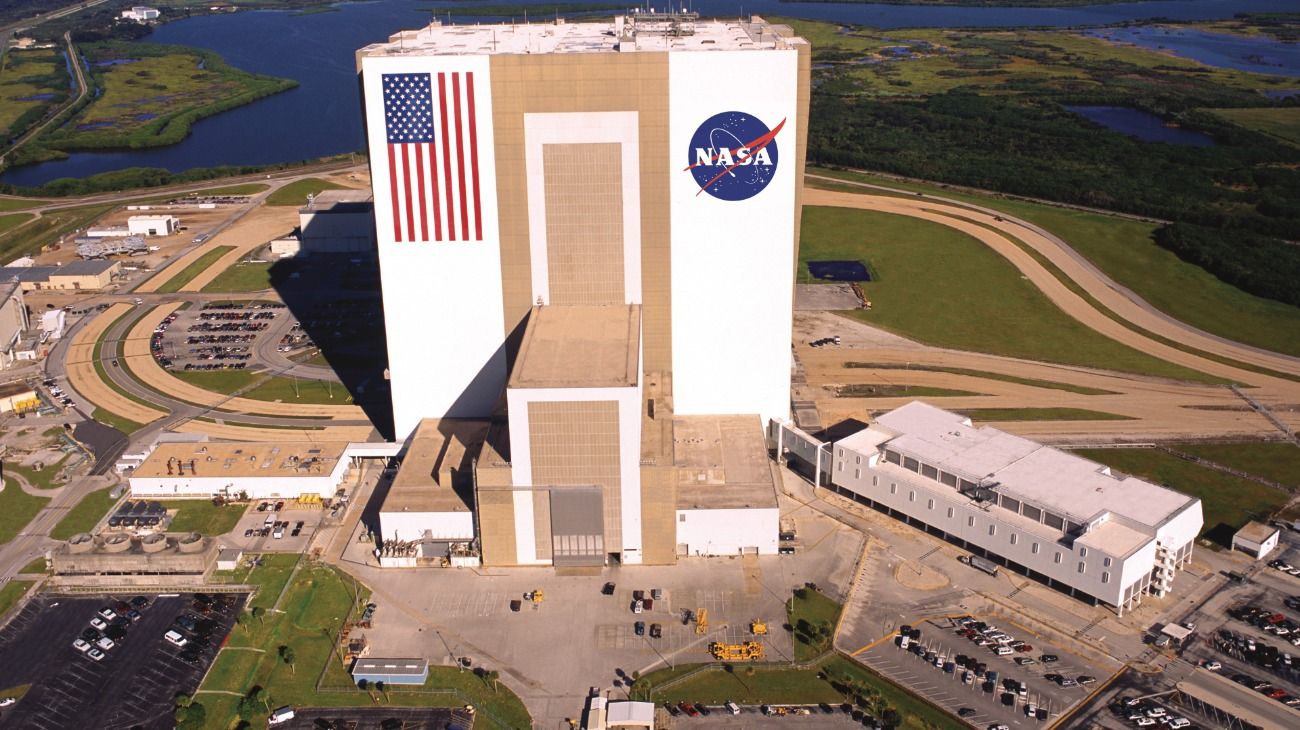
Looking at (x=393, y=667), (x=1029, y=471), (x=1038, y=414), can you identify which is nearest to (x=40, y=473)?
(x=393, y=667)

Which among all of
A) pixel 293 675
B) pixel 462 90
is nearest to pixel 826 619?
pixel 293 675

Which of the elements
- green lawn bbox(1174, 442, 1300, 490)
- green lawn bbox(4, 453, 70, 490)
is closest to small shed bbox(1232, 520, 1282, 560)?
green lawn bbox(1174, 442, 1300, 490)

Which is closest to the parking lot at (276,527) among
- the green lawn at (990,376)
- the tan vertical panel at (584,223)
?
the tan vertical panel at (584,223)

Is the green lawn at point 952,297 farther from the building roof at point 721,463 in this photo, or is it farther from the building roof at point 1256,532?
the building roof at point 721,463

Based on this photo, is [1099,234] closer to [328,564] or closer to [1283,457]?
[1283,457]

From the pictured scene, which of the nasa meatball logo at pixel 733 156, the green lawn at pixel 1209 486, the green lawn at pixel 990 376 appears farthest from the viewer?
the green lawn at pixel 990 376

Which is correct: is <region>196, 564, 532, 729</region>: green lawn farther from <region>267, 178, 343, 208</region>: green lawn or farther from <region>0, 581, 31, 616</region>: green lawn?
<region>267, 178, 343, 208</region>: green lawn
